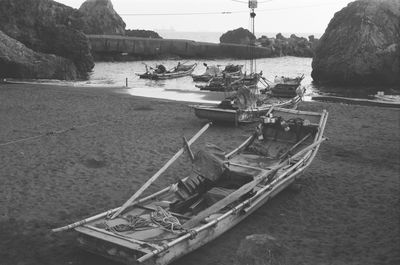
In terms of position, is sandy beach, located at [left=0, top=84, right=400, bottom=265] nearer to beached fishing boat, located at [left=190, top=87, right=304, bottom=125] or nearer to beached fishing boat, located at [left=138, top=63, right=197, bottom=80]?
beached fishing boat, located at [left=190, top=87, right=304, bottom=125]

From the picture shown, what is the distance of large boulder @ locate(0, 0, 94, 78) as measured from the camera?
4222cm

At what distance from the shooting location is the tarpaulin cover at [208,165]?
849cm

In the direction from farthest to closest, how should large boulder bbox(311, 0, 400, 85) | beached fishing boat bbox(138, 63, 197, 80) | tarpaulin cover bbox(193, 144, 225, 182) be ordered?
large boulder bbox(311, 0, 400, 85), beached fishing boat bbox(138, 63, 197, 80), tarpaulin cover bbox(193, 144, 225, 182)

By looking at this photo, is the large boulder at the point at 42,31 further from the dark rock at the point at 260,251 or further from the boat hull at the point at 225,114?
the dark rock at the point at 260,251

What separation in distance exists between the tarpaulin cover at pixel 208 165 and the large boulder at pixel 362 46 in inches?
1497

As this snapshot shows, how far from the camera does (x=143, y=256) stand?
5.72 m

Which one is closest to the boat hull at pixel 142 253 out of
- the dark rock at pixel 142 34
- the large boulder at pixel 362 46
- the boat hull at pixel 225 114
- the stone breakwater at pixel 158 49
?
the boat hull at pixel 225 114

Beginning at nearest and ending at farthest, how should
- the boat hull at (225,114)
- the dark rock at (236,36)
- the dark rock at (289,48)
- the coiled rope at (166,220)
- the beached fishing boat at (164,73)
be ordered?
the coiled rope at (166,220) → the boat hull at (225,114) → the beached fishing boat at (164,73) → the dark rock at (289,48) → the dark rock at (236,36)

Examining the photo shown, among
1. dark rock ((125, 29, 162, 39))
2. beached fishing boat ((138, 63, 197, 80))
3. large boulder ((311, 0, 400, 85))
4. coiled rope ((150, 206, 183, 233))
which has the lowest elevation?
coiled rope ((150, 206, 183, 233))

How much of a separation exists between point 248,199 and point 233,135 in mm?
8050

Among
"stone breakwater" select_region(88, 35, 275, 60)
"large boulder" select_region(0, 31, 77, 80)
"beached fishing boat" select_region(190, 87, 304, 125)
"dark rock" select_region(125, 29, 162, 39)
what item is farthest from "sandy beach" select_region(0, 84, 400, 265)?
"dark rock" select_region(125, 29, 162, 39)

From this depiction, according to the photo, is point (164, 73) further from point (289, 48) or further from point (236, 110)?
point (289, 48)

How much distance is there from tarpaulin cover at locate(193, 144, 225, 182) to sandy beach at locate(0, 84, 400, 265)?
111 centimetres

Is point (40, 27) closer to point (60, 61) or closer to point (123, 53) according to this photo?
point (60, 61)
